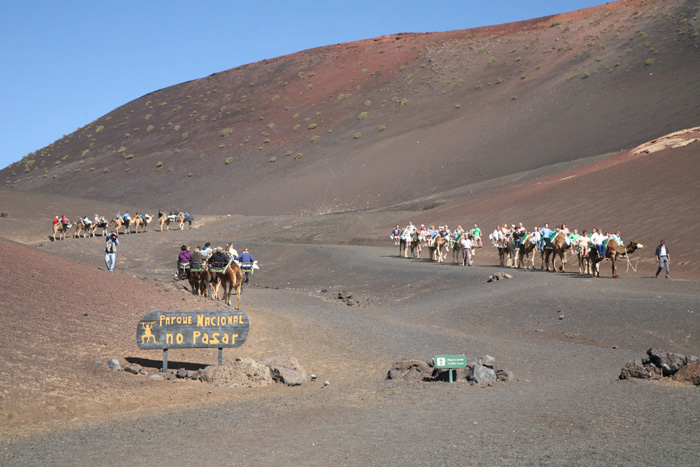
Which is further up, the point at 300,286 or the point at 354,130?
the point at 354,130

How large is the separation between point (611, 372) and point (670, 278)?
1428cm

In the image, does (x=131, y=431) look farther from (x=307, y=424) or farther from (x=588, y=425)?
(x=588, y=425)

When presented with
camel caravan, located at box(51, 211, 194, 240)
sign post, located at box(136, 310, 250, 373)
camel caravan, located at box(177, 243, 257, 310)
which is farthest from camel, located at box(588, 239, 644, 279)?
camel caravan, located at box(51, 211, 194, 240)

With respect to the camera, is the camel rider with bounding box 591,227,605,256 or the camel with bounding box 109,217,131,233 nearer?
the camel rider with bounding box 591,227,605,256

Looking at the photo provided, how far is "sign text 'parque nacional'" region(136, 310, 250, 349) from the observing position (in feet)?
47.9

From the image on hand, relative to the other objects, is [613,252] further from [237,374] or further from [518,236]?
[237,374]

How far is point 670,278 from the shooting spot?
2800 centimetres

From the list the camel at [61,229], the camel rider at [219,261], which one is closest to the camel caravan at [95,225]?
the camel at [61,229]

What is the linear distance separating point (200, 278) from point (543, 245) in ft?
49.5

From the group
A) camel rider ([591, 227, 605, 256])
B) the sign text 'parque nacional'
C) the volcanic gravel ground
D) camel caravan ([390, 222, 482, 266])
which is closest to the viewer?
the volcanic gravel ground

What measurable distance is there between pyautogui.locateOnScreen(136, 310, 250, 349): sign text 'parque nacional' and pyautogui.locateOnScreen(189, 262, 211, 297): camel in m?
9.85

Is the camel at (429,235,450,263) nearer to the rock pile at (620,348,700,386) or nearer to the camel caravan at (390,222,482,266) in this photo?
the camel caravan at (390,222,482,266)

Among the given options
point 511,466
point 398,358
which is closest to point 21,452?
point 511,466

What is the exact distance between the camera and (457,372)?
48.6 feet
